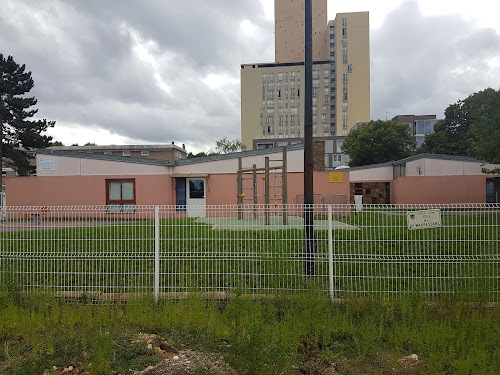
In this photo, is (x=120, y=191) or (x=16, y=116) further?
(x=16, y=116)

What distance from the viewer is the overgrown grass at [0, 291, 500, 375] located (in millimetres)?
3309

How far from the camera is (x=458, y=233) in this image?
5172mm

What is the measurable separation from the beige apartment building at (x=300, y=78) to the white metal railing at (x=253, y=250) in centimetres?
8144

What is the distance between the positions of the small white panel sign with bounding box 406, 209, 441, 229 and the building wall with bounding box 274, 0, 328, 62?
306 ft

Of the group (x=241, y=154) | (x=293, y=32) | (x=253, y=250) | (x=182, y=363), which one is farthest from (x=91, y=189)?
(x=293, y=32)

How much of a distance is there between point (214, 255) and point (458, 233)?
11.7 ft

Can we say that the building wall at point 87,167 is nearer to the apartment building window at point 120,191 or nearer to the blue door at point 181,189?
the apartment building window at point 120,191

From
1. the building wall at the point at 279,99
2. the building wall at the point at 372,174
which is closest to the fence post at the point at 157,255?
the building wall at the point at 372,174

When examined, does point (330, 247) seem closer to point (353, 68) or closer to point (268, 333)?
point (268, 333)

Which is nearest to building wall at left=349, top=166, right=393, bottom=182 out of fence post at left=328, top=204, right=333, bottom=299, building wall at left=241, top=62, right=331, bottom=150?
fence post at left=328, top=204, right=333, bottom=299

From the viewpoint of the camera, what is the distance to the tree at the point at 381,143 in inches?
1630

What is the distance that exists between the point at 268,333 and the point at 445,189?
25232 millimetres

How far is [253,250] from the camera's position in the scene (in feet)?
18.1

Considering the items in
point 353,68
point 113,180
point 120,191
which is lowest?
point 120,191
